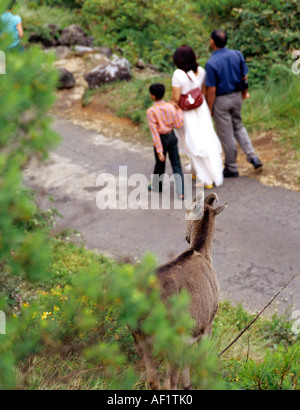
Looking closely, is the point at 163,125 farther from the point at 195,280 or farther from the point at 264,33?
the point at 264,33

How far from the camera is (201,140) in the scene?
7555mm

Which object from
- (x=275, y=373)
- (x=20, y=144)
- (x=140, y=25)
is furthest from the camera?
(x=140, y=25)

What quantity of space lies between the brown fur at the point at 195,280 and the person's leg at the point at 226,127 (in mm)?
3848

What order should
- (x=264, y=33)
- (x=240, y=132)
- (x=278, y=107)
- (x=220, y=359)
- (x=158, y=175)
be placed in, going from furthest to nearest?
(x=264, y=33) < (x=278, y=107) < (x=240, y=132) < (x=158, y=175) < (x=220, y=359)

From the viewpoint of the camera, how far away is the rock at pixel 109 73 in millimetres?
11602

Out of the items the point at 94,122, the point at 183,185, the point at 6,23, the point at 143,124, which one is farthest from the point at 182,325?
the point at 94,122

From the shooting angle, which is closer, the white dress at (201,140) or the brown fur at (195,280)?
the brown fur at (195,280)

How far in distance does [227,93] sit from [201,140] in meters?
0.78

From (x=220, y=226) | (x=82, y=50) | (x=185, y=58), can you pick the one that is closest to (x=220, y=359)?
(x=220, y=226)

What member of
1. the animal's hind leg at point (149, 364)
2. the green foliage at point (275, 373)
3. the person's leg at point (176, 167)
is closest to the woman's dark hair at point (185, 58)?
the person's leg at point (176, 167)

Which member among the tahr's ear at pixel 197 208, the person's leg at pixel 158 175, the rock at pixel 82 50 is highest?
the tahr's ear at pixel 197 208

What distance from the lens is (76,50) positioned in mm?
13242

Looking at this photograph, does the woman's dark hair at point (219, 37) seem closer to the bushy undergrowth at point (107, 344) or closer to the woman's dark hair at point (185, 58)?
the woman's dark hair at point (185, 58)

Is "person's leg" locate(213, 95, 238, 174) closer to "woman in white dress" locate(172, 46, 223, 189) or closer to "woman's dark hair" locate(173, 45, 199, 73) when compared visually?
"woman in white dress" locate(172, 46, 223, 189)
